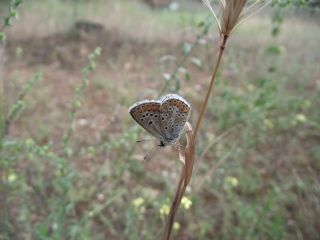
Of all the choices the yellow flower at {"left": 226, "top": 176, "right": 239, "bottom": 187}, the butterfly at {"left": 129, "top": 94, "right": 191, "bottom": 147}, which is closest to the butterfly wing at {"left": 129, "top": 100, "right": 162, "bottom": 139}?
the butterfly at {"left": 129, "top": 94, "right": 191, "bottom": 147}

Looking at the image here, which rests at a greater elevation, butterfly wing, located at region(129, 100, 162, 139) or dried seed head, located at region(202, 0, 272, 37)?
dried seed head, located at region(202, 0, 272, 37)

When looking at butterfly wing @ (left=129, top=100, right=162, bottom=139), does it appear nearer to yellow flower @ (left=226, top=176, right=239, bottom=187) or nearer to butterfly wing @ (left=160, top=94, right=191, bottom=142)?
butterfly wing @ (left=160, top=94, right=191, bottom=142)

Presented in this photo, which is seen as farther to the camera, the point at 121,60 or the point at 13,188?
the point at 121,60

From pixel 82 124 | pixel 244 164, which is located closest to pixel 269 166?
pixel 244 164

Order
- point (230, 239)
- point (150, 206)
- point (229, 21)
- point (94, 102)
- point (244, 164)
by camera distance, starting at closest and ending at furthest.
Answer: point (229, 21), point (230, 239), point (150, 206), point (244, 164), point (94, 102)

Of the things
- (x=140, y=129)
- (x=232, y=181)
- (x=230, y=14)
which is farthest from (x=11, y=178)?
(x=230, y=14)

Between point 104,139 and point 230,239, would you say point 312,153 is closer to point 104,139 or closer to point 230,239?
point 230,239

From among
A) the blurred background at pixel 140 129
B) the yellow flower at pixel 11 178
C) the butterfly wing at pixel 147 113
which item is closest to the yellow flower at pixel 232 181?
the blurred background at pixel 140 129
